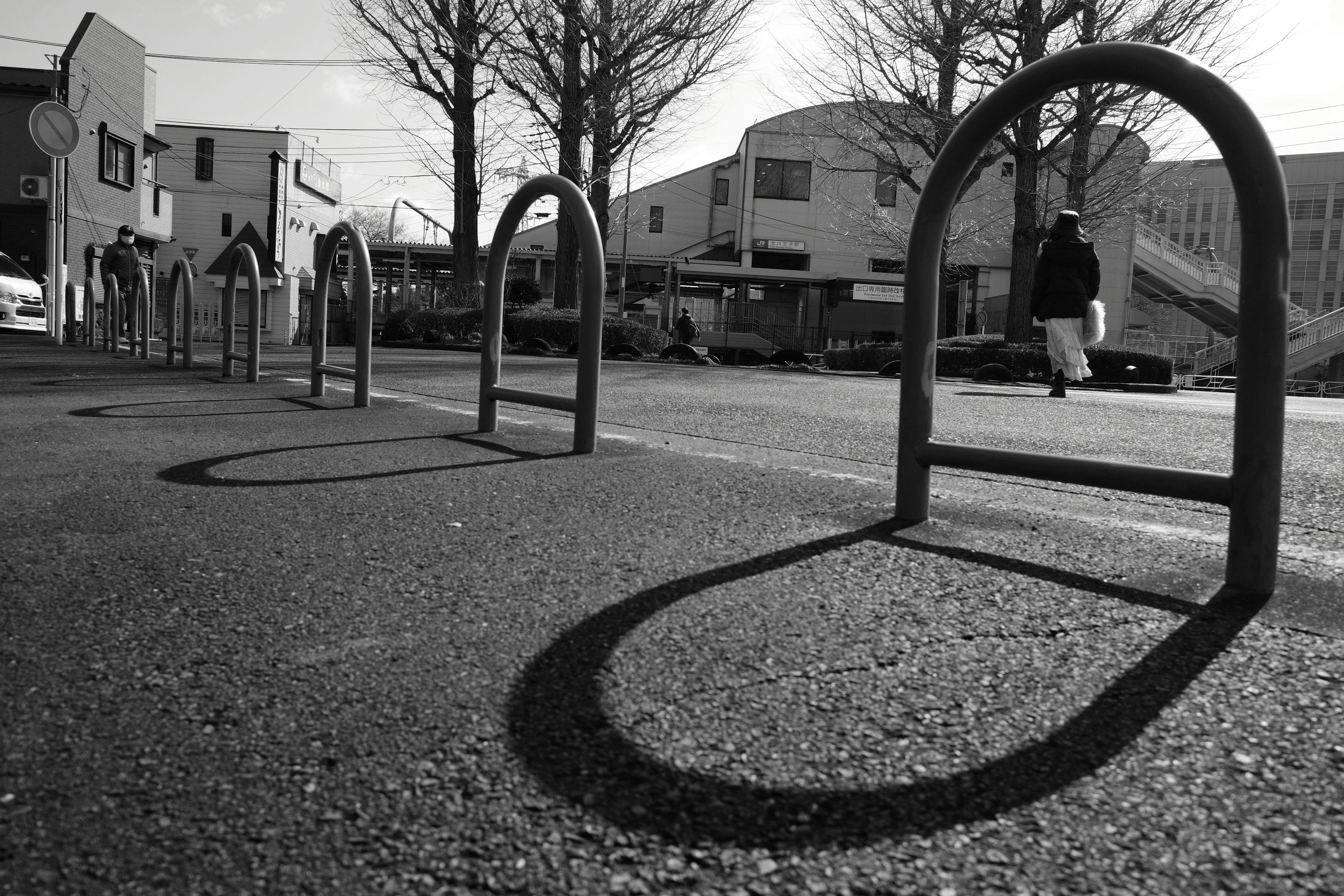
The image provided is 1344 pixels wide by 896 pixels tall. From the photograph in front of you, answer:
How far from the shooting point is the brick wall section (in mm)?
29578

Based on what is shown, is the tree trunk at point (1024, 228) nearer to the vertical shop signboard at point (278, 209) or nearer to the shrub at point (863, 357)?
the shrub at point (863, 357)

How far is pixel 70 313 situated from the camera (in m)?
17.5

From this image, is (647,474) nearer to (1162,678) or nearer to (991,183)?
(1162,678)

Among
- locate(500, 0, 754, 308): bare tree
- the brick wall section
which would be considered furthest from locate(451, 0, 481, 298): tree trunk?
the brick wall section

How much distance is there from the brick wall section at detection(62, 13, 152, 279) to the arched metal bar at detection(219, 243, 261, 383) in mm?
23113

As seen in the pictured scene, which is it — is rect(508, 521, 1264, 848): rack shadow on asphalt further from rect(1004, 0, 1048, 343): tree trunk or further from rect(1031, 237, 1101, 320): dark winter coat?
rect(1004, 0, 1048, 343): tree trunk

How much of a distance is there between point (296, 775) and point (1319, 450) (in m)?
4.89

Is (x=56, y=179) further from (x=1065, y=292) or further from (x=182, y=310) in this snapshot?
(x=1065, y=292)

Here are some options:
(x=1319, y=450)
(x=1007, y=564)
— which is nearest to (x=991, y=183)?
(x=1319, y=450)

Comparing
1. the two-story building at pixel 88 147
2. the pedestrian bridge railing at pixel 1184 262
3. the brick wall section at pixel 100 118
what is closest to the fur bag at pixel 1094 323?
the pedestrian bridge railing at pixel 1184 262

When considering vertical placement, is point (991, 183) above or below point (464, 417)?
above

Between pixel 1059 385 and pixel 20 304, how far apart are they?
60.4 ft

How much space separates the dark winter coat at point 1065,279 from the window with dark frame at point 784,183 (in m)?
32.2

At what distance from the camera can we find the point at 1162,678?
1.61 metres
